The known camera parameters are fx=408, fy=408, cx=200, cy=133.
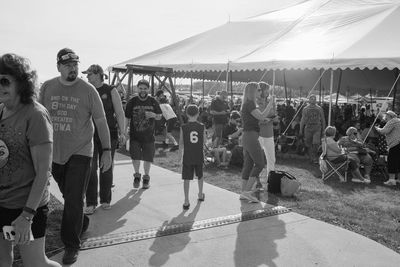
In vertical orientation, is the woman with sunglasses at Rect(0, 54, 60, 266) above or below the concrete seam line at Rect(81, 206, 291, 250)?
above

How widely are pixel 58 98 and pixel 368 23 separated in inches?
408

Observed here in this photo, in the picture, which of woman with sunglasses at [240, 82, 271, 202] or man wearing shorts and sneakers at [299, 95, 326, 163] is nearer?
woman with sunglasses at [240, 82, 271, 202]

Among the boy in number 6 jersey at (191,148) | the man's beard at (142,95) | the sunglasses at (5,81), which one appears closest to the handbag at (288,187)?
the boy in number 6 jersey at (191,148)

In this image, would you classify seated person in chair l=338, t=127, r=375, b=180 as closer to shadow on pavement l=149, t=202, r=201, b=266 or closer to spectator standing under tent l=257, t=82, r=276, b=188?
spectator standing under tent l=257, t=82, r=276, b=188

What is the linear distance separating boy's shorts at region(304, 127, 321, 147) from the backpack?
386cm

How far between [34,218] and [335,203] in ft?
15.7

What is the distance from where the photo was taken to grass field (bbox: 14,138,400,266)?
4.62 metres

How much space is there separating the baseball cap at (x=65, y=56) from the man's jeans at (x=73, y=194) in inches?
31.7

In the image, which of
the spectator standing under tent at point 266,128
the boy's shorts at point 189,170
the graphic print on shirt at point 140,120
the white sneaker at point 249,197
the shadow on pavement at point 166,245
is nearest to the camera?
the shadow on pavement at point 166,245

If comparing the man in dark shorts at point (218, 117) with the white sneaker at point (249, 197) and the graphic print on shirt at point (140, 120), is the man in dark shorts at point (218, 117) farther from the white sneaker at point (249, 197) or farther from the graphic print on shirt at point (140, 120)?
the white sneaker at point (249, 197)

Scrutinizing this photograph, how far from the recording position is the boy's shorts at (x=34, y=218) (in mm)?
2285

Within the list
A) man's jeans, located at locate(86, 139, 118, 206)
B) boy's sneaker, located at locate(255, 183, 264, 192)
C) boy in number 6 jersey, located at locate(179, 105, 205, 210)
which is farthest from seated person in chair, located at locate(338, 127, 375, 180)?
man's jeans, located at locate(86, 139, 118, 206)

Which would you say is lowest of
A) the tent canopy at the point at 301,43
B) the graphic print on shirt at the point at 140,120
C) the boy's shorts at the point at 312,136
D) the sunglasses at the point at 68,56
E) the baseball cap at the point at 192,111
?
the boy's shorts at the point at 312,136

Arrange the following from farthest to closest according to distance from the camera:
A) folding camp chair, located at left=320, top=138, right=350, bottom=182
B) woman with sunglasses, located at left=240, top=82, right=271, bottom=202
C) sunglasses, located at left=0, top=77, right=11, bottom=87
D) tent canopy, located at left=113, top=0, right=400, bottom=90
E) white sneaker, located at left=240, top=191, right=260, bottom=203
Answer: tent canopy, located at left=113, top=0, right=400, bottom=90
folding camp chair, located at left=320, top=138, right=350, bottom=182
white sneaker, located at left=240, top=191, right=260, bottom=203
woman with sunglasses, located at left=240, top=82, right=271, bottom=202
sunglasses, located at left=0, top=77, right=11, bottom=87
